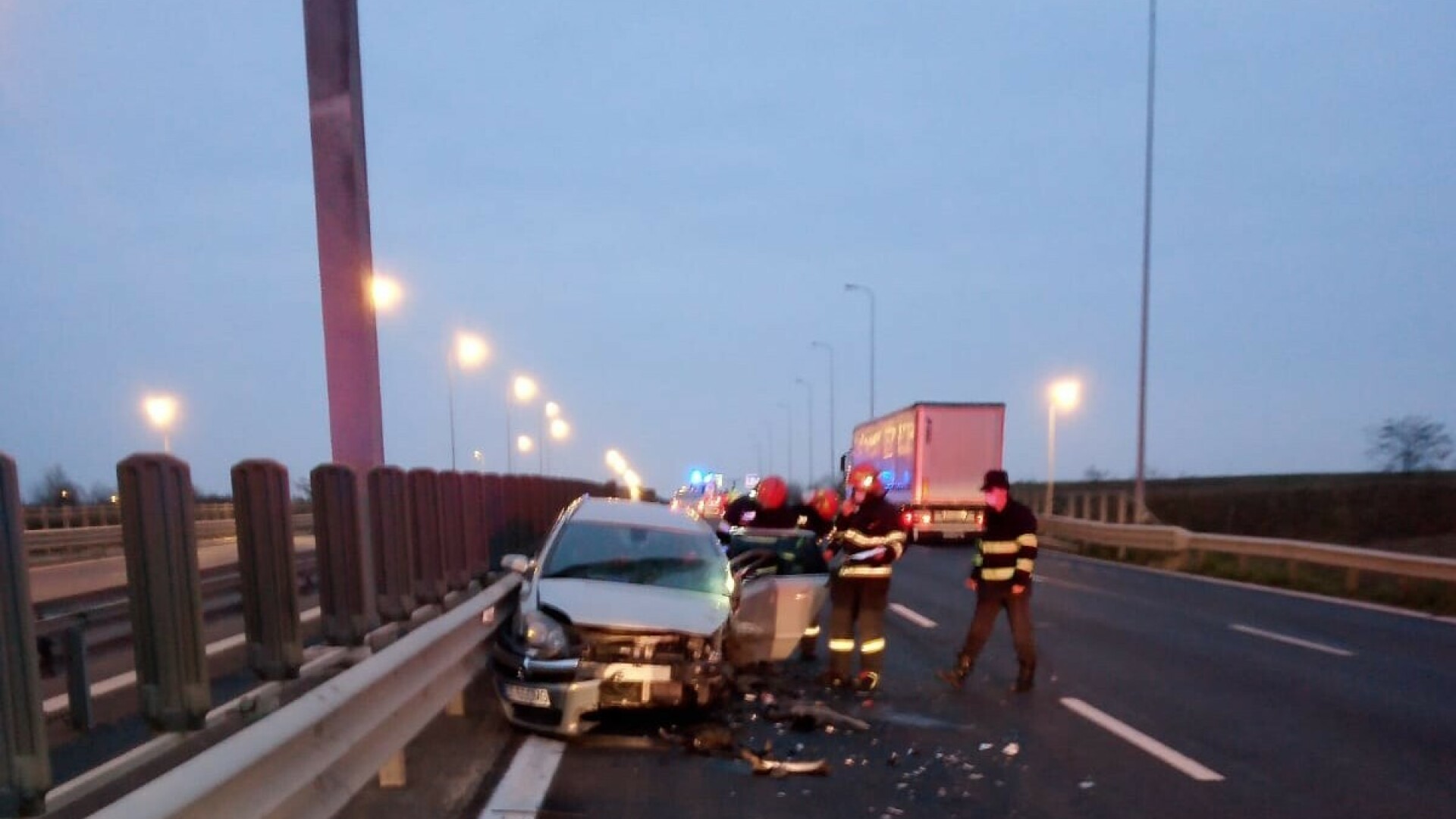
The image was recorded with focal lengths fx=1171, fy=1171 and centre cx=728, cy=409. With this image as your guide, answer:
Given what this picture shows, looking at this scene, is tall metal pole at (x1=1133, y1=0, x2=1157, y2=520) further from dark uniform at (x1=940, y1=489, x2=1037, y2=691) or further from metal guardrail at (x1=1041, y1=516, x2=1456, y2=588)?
dark uniform at (x1=940, y1=489, x2=1037, y2=691)

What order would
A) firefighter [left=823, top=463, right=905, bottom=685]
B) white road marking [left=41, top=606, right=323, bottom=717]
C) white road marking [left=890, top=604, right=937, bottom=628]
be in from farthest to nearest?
1. white road marking [left=890, top=604, right=937, bottom=628]
2. firefighter [left=823, top=463, right=905, bottom=685]
3. white road marking [left=41, top=606, right=323, bottom=717]

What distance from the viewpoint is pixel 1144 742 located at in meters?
7.90

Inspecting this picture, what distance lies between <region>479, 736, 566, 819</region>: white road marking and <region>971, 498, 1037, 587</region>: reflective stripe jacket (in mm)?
4007

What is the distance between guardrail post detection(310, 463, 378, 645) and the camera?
6.77m

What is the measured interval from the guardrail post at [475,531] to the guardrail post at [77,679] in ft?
20.2

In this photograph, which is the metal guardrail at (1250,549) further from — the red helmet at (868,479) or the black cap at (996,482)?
the red helmet at (868,479)

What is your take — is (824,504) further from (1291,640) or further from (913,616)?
(1291,640)

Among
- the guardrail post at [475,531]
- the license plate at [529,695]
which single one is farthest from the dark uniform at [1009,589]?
the guardrail post at [475,531]

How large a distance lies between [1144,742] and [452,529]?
20.7 feet

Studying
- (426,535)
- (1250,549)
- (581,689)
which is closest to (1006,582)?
(581,689)

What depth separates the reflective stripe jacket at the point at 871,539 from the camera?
10.1 meters

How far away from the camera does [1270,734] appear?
8.16 meters

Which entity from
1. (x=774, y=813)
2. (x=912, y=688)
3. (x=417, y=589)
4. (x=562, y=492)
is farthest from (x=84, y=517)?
(x=774, y=813)

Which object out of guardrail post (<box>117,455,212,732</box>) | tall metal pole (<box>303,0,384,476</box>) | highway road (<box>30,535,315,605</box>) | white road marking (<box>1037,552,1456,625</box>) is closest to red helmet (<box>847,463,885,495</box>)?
tall metal pole (<box>303,0,384,476</box>)
